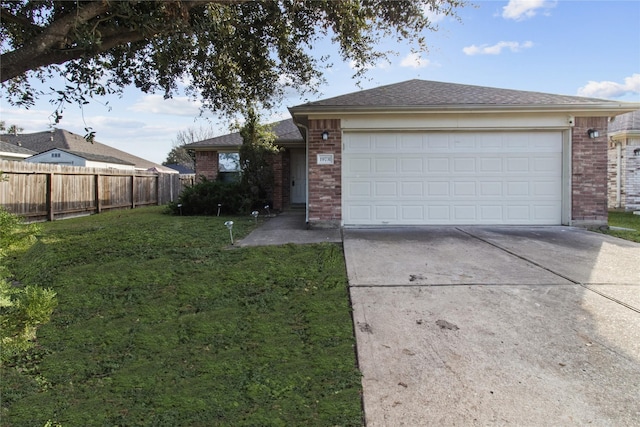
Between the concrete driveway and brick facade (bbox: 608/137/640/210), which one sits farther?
brick facade (bbox: 608/137/640/210)

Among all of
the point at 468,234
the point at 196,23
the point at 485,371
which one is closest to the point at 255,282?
the point at 485,371

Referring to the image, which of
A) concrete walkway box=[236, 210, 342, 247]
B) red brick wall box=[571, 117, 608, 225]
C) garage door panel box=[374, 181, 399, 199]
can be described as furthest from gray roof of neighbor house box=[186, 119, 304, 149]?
red brick wall box=[571, 117, 608, 225]

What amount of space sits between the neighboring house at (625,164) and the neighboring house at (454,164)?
7555 mm

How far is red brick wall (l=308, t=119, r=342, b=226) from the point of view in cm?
927

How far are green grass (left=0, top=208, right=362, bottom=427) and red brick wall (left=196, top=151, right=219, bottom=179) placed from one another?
33.7 ft

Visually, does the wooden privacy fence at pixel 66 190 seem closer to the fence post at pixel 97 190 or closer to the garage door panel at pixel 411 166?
the fence post at pixel 97 190

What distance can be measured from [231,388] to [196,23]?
5950mm

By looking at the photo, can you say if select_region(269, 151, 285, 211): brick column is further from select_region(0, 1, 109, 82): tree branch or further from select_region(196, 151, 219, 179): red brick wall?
select_region(0, 1, 109, 82): tree branch

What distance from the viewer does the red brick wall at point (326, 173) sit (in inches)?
365

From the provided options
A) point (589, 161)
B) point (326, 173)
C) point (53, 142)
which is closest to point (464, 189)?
point (589, 161)

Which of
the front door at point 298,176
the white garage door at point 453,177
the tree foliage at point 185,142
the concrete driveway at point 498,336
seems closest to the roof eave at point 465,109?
the white garage door at point 453,177

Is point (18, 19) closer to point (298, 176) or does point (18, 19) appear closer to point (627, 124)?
point (298, 176)

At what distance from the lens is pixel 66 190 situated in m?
13.7

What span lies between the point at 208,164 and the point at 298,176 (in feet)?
12.9
